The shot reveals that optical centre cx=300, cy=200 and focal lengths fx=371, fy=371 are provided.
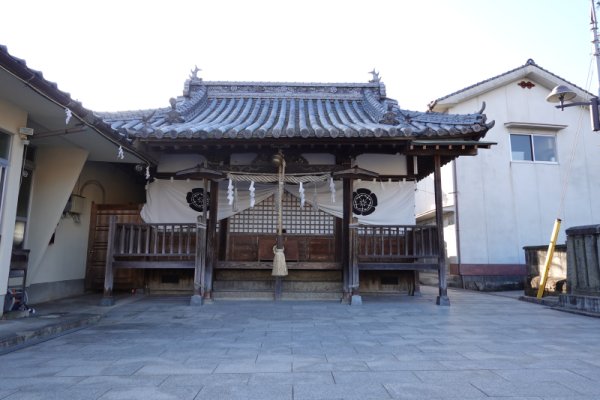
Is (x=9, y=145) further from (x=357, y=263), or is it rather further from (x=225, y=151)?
(x=357, y=263)

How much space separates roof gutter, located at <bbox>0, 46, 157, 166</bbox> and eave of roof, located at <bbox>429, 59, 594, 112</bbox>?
38.9 feet

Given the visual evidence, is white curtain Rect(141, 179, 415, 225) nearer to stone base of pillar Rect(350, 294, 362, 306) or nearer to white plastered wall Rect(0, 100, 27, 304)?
stone base of pillar Rect(350, 294, 362, 306)

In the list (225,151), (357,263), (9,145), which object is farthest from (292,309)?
(9,145)

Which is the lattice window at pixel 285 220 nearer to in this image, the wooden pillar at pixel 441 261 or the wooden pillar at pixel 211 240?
the wooden pillar at pixel 211 240

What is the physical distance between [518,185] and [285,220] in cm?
985

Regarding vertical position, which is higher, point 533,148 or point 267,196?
point 533,148

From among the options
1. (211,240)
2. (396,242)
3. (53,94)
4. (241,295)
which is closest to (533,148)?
(396,242)

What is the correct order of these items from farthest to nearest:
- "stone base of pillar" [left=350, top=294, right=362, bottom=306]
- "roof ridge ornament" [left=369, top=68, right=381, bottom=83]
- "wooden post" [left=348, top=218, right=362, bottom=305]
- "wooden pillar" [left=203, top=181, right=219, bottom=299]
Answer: "roof ridge ornament" [left=369, top=68, right=381, bottom=83], "wooden pillar" [left=203, top=181, right=219, bottom=299], "wooden post" [left=348, top=218, right=362, bottom=305], "stone base of pillar" [left=350, top=294, right=362, bottom=306]

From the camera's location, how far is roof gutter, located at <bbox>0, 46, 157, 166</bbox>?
461 cm

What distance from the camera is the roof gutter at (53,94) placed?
461cm

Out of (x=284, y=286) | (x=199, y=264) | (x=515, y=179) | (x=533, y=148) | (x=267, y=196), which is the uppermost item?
(x=533, y=148)

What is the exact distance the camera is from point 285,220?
9562mm

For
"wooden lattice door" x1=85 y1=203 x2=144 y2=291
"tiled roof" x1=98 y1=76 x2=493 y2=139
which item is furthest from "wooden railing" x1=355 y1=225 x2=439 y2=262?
"wooden lattice door" x1=85 y1=203 x2=144 y2=291

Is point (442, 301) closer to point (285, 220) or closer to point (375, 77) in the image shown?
point (285, 220)
